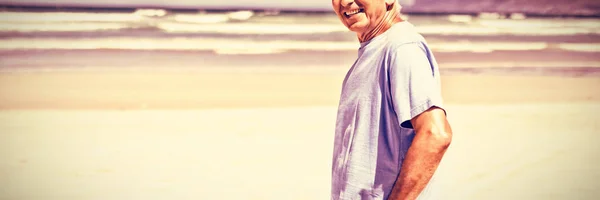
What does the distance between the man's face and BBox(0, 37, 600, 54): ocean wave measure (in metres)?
1.61

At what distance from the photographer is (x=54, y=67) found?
250 centimetres

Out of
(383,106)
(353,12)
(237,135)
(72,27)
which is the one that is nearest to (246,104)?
(237,135)

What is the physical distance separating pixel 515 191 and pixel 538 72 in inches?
43.6

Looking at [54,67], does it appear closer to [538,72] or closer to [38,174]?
[38,174]

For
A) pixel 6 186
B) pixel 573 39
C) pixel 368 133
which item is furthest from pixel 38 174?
pixel 573 39

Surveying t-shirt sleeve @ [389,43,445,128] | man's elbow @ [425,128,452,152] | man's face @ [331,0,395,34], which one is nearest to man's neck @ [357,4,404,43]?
man's face @ [331,0,395,34]

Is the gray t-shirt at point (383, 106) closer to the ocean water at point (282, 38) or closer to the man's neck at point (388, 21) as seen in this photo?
the man's neck at point (388, 21)

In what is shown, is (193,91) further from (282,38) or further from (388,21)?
(388,21)

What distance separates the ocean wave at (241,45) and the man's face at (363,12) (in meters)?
1.61

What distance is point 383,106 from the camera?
72 cm

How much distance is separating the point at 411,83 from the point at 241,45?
2108mm

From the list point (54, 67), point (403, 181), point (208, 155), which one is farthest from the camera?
point (54, 67)

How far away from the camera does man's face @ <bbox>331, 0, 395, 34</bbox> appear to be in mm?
825

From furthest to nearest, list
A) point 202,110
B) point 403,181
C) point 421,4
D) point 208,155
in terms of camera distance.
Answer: point 421,4 → point 202,110 → point 208,155 → point 403,181
